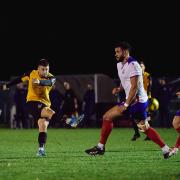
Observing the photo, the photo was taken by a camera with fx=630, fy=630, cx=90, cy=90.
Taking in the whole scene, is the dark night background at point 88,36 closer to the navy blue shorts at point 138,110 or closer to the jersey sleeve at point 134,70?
the jersey sleeve at point 134,70

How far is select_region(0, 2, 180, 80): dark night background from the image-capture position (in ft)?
162

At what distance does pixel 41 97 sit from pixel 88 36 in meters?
37.5

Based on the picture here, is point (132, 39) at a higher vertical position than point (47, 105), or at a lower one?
higher

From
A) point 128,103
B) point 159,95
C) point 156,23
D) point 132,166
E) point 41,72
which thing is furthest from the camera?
point 156,23

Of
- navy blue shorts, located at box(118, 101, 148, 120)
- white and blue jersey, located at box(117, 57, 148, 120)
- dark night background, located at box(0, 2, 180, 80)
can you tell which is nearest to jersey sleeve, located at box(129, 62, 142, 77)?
white and blue jersey, located at box(117, 57, 148, 120)

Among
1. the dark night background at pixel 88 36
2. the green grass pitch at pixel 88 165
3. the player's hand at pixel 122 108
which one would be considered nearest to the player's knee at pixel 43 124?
the green grass pitch at pixel 88 165

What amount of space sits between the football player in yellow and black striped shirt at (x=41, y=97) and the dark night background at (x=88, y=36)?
114 ft

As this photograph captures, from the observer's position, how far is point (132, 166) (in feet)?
Result: 37.0

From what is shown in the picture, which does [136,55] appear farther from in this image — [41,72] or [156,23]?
[41,72]

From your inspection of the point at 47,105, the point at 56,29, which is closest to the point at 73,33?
the point at 56,29

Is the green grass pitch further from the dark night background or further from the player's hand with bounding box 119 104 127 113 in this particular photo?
the dark night background

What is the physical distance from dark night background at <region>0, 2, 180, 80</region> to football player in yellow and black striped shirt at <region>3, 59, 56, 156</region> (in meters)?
34.7

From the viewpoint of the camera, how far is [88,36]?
168ft

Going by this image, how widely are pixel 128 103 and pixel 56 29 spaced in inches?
1564
